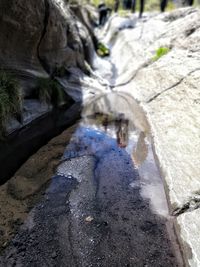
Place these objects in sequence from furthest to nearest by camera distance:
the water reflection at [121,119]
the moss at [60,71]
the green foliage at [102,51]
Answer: the green foliage at [102,51], the moss at [60,71], the water reflection at [121,119]

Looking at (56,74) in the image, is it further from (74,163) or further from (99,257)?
(99,257)

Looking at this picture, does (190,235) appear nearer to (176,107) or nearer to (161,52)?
(176,107)

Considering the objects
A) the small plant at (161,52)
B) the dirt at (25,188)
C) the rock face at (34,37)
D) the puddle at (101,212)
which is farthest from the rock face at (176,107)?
the rock face at (34,37)

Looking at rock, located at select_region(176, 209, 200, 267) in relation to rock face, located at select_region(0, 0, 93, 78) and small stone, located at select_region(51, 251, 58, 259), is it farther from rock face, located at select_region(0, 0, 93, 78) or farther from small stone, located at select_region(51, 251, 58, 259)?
rock face, located at select_region(0, 0, 93, 78)

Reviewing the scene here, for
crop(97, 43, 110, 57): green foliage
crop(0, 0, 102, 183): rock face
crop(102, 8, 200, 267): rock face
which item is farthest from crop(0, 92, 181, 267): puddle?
crop(97, 43, 110, 57): green foliage

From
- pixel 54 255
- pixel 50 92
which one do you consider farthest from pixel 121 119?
pixel 54 255

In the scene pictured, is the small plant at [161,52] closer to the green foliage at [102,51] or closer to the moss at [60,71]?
the moss at [60,71]

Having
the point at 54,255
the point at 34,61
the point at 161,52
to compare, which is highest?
the point at 161,52
